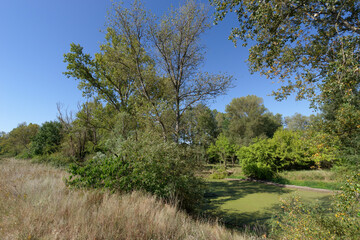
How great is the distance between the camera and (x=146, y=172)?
17.5 feet

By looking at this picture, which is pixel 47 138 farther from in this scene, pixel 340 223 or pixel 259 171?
pixel 340 223

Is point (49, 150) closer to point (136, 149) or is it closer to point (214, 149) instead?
point (136, 149)

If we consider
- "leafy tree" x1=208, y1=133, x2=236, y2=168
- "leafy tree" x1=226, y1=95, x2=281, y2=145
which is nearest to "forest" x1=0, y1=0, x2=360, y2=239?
"leafy tree" x1=208, y1=133, x2=236, y2=168

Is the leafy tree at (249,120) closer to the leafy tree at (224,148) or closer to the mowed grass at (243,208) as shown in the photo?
the leafy tree at (224,148)

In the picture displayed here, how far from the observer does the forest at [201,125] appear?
3877mm

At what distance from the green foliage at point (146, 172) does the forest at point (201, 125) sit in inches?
1.5

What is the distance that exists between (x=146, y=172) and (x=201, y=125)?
23.6 feet

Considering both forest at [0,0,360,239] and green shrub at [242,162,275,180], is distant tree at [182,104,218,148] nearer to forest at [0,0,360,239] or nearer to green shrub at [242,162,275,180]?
forest at [0,0,360,239]

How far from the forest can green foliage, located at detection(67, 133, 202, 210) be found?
39mm

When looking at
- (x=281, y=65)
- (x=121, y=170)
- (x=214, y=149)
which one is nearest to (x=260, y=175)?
(x=214, y=149)

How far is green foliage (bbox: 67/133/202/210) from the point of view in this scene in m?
4.77

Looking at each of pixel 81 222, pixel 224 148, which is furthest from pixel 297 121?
pixel 81 222

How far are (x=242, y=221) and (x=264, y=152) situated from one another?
455 inches

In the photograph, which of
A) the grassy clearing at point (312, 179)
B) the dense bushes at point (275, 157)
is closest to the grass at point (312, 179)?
the grassy clearing at point (312, 179)
